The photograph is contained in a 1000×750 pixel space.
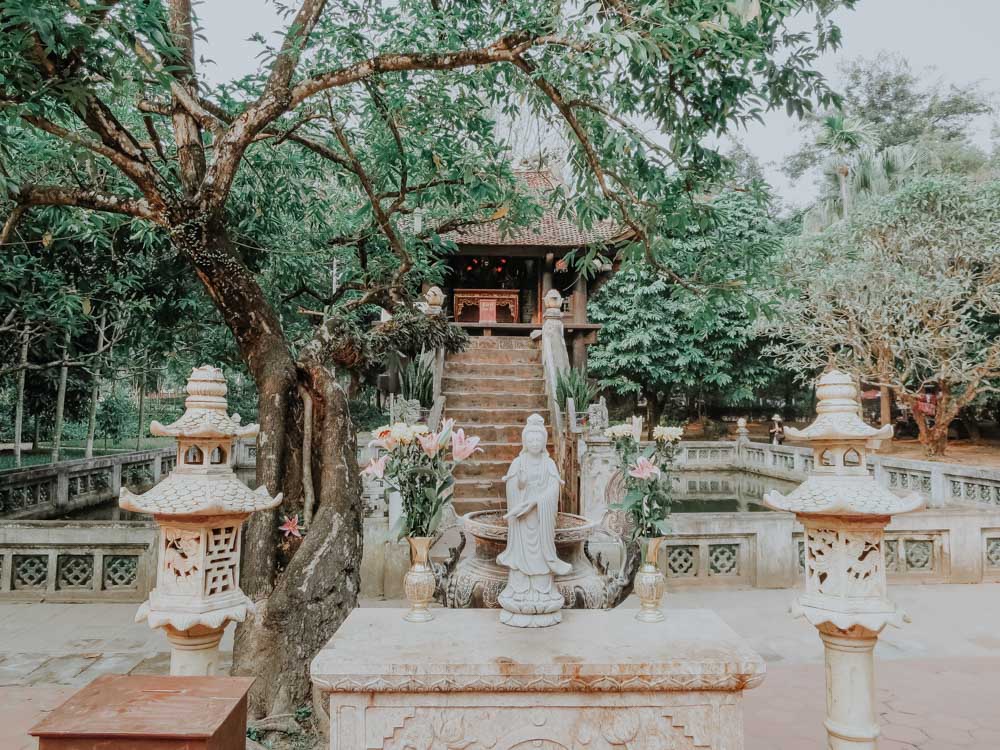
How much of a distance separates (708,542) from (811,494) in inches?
171

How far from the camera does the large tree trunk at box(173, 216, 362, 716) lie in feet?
12.1

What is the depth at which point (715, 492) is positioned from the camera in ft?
51.3

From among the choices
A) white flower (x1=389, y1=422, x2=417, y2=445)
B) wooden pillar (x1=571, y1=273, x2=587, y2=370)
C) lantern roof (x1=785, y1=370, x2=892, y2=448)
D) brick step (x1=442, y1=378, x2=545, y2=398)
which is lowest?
white flower (x1=389, y1=422, x2=417, y2=445)

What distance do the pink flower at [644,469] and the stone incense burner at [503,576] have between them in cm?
126

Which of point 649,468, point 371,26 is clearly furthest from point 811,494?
Answer: point 371,26

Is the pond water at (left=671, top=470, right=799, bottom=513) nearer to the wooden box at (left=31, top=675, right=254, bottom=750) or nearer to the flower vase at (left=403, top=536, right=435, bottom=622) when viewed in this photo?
the flower vase at (left=403, top=536, right=435, bottom=622)

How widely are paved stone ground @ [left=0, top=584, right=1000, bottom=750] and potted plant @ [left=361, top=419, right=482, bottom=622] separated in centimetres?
228

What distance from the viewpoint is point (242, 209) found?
8289 millimetres

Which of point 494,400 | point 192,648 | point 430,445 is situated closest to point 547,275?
point 494,400

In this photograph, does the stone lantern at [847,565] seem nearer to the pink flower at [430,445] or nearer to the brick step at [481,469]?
the pink flower at [430,445]

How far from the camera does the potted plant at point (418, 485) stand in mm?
3031

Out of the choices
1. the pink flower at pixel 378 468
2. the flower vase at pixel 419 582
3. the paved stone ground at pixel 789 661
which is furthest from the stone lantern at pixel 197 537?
the paved stone ground at pixel 789 661

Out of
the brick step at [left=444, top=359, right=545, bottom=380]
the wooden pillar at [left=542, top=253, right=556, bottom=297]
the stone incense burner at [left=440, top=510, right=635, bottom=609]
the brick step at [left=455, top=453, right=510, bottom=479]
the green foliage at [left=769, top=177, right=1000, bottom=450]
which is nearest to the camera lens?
the stone incense burner at [left=440, top=510, right=635, bottom=609]

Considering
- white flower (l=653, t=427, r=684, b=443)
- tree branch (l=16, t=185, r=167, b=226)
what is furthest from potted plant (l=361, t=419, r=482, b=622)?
tree branch (l=16, t=185, r=167, b=226)
